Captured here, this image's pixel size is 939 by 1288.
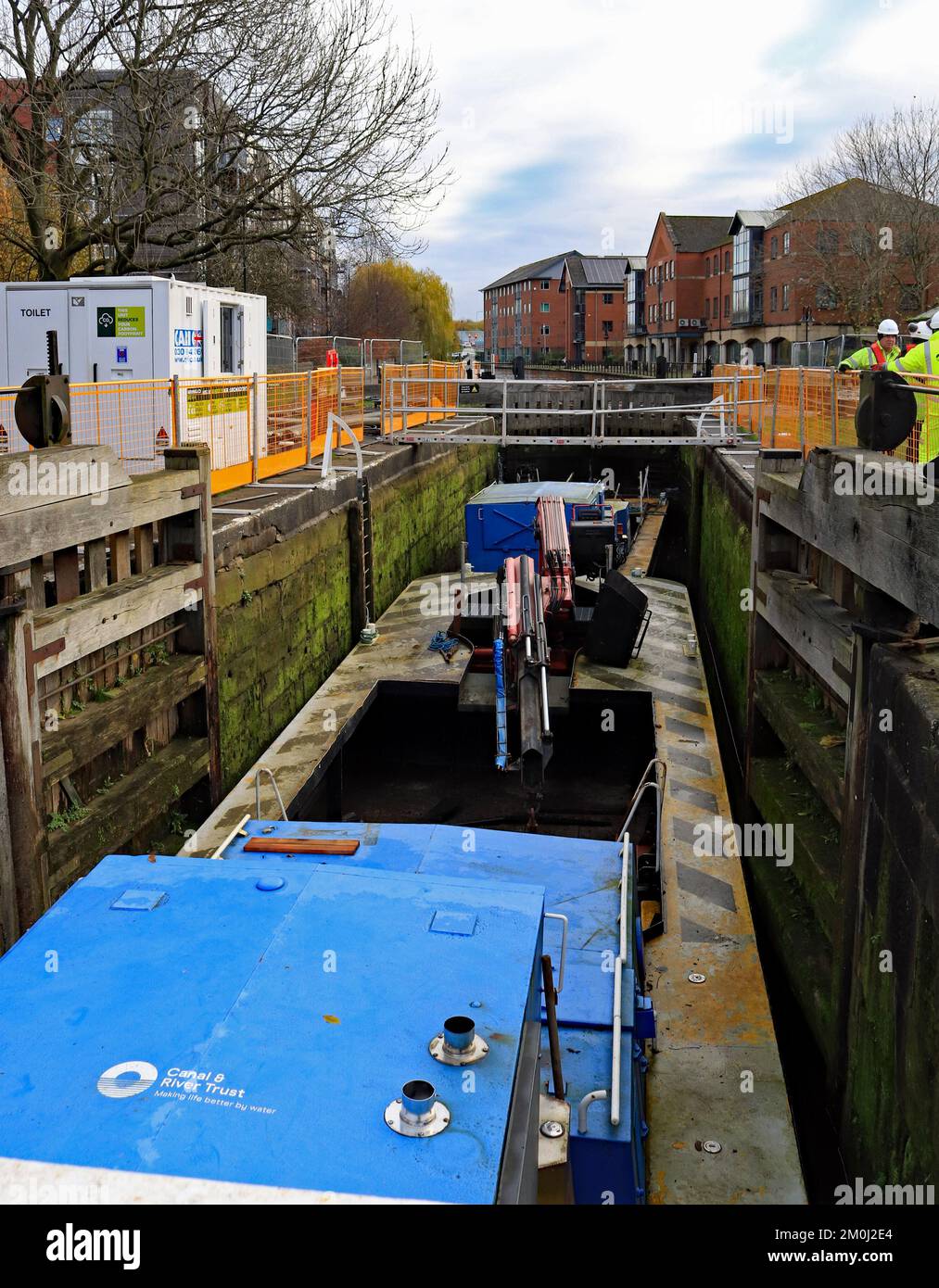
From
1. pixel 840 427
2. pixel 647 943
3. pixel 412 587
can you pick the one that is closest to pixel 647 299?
pixel 412 587

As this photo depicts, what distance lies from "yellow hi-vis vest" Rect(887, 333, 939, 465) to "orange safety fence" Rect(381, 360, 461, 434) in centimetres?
1215

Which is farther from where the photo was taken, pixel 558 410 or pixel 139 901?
pixel 558 410

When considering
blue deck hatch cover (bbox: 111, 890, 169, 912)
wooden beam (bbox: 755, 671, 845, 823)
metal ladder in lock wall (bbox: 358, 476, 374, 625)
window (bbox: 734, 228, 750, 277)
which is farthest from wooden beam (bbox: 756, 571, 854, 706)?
window (bbox: 734, 228, 750, 277)

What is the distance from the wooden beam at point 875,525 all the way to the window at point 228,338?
31.5 ft

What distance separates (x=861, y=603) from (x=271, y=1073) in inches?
182

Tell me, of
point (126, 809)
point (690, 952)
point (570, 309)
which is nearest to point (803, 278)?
point (690, 952)

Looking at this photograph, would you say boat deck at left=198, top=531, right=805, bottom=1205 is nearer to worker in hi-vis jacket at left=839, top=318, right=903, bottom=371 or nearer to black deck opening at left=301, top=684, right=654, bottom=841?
black deck opening at left=301, top=684, right=654, bottom=841

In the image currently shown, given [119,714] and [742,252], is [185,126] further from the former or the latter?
[742,252]

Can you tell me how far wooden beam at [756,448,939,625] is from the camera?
17.5ft

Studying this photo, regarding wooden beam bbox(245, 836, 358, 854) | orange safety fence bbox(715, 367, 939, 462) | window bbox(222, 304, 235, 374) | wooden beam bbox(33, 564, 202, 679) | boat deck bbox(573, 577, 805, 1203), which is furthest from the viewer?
window bbox(222, 304, 235, 374)

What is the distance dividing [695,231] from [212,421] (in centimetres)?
7183

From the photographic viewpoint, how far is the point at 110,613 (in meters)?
7.69
